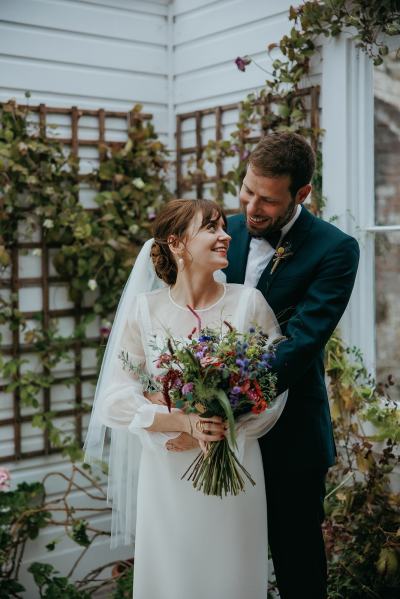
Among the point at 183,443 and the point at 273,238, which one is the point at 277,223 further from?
the point at 183,443

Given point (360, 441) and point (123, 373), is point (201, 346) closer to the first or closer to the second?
point (123, 373)

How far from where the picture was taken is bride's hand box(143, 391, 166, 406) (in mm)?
2419

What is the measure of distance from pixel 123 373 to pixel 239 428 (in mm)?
407

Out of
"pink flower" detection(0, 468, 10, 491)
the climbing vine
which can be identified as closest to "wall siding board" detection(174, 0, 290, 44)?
the climbing vine

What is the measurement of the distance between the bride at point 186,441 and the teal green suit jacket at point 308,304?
13cm

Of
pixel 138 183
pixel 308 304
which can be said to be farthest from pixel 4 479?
pixel 308 304

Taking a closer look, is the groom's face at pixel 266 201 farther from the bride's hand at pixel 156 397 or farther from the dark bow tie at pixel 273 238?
the bride's hand at pixel 156 397

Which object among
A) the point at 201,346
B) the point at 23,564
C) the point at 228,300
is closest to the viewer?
the point at 201,346

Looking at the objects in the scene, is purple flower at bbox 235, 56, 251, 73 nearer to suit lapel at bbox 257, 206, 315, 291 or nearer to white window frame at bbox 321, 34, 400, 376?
white window frame at bbox 321, 34, 400, 376

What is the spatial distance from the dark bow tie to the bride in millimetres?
208

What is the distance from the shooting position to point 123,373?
250 centimetres

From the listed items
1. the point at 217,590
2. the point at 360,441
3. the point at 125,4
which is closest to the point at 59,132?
the point at 125,4

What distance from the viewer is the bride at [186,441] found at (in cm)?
240

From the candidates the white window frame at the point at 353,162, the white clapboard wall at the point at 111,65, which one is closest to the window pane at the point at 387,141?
the white window frame at the point at 353,162
